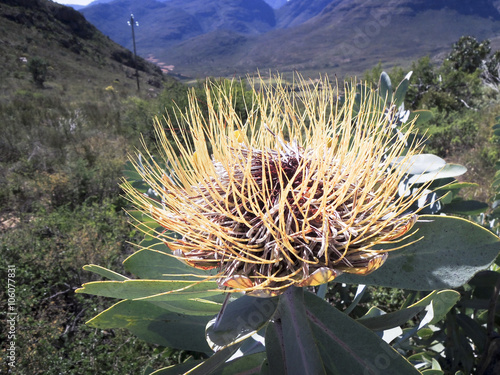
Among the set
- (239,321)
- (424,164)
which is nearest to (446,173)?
(424,164)

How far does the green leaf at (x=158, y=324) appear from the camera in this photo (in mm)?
1027

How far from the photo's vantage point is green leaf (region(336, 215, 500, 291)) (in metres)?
0.83

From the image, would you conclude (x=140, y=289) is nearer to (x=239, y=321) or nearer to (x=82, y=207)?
(x=239, y=321)

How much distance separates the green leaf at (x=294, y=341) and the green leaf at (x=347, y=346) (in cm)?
6

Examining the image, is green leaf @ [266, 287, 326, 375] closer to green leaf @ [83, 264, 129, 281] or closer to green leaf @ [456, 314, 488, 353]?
green leaf @ [83, 264, 129, 281]

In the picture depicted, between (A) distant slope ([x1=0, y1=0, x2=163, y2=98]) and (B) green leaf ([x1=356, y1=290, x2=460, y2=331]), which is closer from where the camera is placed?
(B) green leaf ([x1=356, y1=290, x2=460, y2=331])

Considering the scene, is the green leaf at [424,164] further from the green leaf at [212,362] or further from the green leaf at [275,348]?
the green leaf at [212,362]

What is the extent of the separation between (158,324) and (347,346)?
2.15ft

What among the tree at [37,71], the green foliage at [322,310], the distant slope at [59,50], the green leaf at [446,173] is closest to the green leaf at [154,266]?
the green foliage at [322,310]

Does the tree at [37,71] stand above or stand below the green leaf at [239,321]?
below

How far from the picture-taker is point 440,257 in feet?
2.91

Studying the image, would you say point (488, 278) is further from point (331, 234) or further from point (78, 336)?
point (78, 336)

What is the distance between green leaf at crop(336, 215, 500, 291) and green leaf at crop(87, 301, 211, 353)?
2.07 ft

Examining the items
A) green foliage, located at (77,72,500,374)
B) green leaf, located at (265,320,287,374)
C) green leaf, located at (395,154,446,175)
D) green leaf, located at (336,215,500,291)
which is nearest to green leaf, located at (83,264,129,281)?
green foliage, located at (77,72,500,374)
